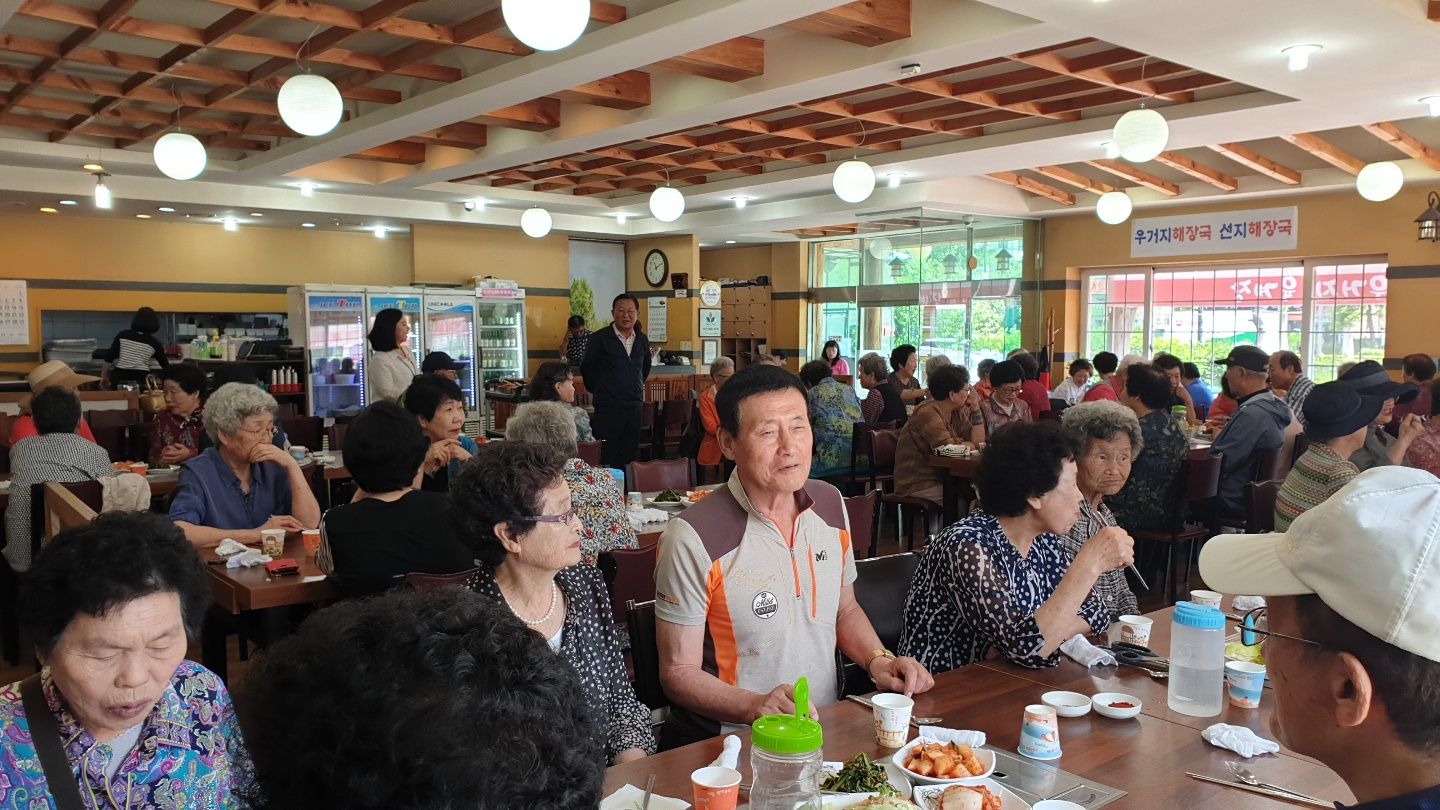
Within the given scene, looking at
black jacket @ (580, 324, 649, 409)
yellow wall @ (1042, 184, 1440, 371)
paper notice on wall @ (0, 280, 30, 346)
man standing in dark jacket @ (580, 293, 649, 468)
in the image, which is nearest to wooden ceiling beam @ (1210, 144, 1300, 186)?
yellow wall @ (1042, 184, 1440, 371)

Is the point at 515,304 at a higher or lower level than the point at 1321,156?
lower

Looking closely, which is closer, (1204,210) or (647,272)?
(1204,210)

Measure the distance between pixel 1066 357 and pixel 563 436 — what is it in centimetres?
1091

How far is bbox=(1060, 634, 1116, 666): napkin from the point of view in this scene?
2389mm

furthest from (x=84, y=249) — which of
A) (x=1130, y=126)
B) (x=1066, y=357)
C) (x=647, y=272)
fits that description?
(x=1066, y=357)

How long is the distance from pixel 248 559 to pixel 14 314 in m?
9.78

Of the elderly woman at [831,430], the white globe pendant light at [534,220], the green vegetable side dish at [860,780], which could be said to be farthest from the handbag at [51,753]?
the white globe pendant light at [534,220]

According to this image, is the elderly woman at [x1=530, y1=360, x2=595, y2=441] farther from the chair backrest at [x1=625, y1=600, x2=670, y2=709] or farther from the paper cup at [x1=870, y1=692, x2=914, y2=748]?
the paper cup at [x1=870, y1=692, x2=914, y2=748]

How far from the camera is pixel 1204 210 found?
1166 centimetres

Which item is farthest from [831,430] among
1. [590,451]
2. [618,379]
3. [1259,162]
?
[1259,162]

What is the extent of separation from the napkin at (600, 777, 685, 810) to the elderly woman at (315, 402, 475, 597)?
1.43 metres

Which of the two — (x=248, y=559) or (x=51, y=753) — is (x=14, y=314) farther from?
(x=51, y=753)

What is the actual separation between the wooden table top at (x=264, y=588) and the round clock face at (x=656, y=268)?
11206mm

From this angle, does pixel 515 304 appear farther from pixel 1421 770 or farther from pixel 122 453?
pixel 1421 770
